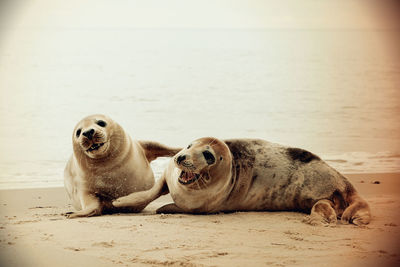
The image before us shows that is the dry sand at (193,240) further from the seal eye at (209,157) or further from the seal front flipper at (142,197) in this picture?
the seal eye at (209,157)

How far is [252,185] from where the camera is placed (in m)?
5.62

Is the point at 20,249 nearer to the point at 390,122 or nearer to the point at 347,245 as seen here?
the point at 347,245

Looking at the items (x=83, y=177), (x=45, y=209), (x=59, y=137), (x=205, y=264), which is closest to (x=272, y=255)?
(x=205, y=264)

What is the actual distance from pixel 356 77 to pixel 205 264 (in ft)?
71.1

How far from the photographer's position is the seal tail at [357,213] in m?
5.20

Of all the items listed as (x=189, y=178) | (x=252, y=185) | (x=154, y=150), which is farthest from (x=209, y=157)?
(x=154, y=150)

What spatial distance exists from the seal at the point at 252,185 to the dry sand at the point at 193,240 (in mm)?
131

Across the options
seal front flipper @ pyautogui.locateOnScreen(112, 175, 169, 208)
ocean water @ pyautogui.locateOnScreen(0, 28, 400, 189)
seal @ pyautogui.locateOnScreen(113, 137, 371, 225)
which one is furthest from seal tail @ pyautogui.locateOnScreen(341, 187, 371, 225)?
ocean water @ pyautogui.locateOnScreen(0, 28, 400, 189)

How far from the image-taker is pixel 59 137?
11828 mm

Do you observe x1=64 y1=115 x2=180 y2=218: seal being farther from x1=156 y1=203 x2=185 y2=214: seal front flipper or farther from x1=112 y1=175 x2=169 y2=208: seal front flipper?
x1=156 y1=203 x2=185 y2=214: seal front flipper

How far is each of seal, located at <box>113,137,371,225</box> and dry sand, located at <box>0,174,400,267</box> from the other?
13 centimetres

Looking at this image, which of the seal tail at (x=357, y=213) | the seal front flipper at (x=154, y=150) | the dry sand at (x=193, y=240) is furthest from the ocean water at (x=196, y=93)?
the seal tail at (x=357, y=213)

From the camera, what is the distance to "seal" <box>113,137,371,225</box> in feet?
17.6

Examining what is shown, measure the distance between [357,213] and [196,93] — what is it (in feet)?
50.5
